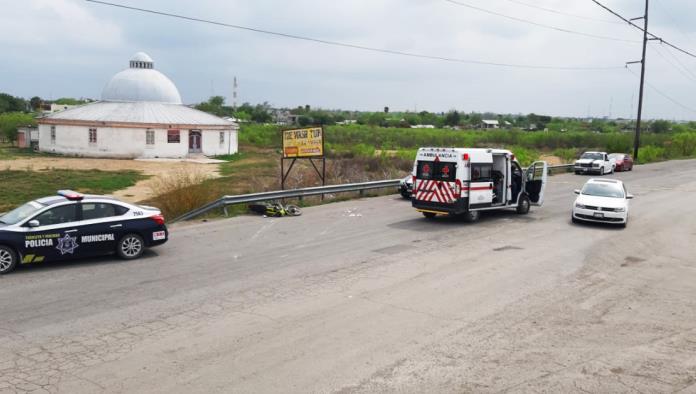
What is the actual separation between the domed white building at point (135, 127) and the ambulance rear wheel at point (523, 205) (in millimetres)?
41026

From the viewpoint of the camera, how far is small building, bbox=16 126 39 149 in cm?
5869

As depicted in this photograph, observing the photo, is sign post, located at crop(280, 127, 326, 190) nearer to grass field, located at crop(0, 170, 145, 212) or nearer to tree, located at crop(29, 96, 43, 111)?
grass field, located at crop(0, 170, 145, 212)

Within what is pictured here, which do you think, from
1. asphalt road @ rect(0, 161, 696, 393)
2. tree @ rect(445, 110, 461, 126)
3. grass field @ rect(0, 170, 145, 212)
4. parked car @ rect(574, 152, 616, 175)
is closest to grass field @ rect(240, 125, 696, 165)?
parked car @ rect(574, 152, 616, 175)

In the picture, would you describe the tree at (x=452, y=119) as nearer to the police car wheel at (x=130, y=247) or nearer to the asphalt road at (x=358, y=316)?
the asphalt road at (x=358, y=316)

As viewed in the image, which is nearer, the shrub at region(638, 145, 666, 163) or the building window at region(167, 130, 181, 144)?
the shrub at region(638, 145, 666, 163)

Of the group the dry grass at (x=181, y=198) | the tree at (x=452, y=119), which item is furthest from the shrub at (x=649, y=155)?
the tree at (x=452, y=119)

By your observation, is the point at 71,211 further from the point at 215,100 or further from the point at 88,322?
the point at 215,100

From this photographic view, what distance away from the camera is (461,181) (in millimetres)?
17109

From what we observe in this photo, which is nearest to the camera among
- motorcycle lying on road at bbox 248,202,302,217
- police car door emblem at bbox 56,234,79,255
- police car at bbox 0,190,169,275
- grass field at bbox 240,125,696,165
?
police car at bbox 0,190,169,275

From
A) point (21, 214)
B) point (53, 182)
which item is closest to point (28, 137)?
point (53, 182)

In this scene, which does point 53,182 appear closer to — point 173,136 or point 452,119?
point 173,136

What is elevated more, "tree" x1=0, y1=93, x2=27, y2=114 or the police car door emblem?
"tree" x1=0, y1=93, x2=27, y2=114

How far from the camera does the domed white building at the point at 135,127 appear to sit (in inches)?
2087

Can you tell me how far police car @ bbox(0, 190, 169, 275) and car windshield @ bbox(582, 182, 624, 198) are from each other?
13202 mm
